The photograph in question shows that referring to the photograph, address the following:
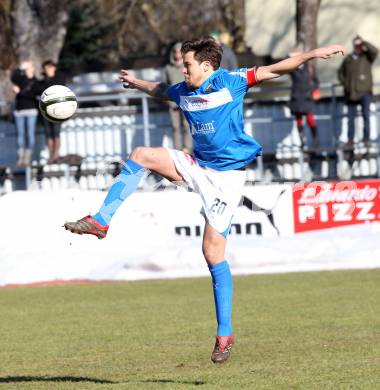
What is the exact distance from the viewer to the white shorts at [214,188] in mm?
8609

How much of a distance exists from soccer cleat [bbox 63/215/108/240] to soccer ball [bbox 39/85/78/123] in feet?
4.45

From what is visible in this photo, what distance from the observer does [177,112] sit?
20.4 m

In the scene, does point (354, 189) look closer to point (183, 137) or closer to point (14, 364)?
point (183, 137)

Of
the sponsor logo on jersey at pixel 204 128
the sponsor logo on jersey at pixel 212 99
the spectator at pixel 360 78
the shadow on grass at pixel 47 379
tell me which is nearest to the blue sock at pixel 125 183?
the sponsor logo on jersey at pixel 204 128

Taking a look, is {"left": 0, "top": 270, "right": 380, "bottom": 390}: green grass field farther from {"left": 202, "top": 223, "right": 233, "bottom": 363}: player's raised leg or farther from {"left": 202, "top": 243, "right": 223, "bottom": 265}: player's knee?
{"left": 202, "top": 243, "right": 223, "bottom": 265}: player's knee

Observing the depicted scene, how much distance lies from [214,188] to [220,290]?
0.72 metres

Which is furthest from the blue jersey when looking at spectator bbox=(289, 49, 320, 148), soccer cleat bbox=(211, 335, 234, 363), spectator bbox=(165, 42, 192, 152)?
spectator bbox=(289, 49, 320, 148)

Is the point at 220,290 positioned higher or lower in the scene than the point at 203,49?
lower

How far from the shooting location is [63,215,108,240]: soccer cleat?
26.2 feet

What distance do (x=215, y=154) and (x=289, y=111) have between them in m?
12.7

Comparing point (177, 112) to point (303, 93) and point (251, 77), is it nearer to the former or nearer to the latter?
point (303, 93)

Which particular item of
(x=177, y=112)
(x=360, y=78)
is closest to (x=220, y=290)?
(x=177, y=112)

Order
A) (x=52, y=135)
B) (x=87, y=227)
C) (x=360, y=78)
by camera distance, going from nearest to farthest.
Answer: (x=87, y=227) < (x=360, y=78) < (x=52, y=135)

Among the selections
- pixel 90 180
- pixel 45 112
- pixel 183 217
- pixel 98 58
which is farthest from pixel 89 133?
pixel 98 58
